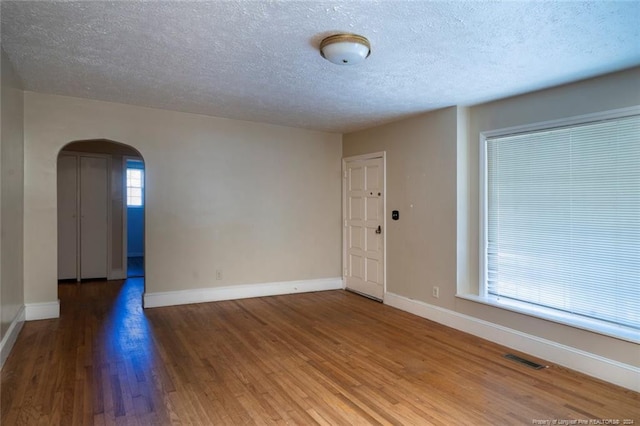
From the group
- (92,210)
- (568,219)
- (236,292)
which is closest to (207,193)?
(236,292)

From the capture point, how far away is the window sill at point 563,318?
111 inches

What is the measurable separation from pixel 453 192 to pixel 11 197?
4391 millimetres

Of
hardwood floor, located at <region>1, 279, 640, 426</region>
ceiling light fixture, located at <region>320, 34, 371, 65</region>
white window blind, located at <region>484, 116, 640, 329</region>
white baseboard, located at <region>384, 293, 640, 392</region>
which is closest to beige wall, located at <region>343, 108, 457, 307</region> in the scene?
white baseboard, located at <region>384, 293, 640, 392</region>

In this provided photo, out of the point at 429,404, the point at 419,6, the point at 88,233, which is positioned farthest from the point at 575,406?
the point at 88,233

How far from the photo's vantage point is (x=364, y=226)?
555 centimetres

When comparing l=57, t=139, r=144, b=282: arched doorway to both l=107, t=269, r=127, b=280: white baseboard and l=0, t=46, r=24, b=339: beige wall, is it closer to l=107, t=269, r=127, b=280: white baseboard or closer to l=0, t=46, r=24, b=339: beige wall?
l=107, t=269, r=127, b=280: white baseboard

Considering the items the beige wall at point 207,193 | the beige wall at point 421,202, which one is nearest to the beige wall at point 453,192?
the beige wall at point 421,202

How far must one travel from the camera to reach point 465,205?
4.13 metres

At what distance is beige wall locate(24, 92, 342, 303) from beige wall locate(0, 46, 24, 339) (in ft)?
0.75

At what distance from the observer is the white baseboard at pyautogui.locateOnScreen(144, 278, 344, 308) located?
474 cm

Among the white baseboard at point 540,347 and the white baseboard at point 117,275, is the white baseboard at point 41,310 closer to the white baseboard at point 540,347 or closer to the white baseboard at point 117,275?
the white baseboard at point 117,275

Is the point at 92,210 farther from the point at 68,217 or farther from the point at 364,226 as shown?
the point at 364,226

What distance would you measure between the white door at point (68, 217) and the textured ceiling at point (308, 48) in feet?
8.71

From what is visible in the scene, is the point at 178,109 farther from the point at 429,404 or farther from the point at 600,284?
the point at 600,284
